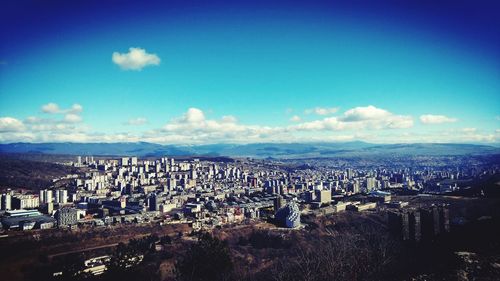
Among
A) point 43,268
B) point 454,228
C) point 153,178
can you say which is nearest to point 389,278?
point 454,228

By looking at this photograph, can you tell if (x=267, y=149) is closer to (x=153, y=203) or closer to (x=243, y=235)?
(x=153, y=203)

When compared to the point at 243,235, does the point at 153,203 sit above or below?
above

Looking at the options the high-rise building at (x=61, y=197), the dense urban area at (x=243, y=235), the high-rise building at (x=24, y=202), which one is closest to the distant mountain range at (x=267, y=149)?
the dense urban area at (x=243, y=235)

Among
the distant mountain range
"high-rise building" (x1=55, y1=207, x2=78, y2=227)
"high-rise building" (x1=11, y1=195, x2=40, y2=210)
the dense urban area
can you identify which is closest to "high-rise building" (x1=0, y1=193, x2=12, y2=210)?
the dense urban area

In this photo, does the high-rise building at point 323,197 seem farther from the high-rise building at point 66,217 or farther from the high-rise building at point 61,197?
the high-rise building at point 61,197

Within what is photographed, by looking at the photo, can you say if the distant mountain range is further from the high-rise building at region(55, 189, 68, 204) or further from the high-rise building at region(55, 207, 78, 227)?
the high-rise building at region(55, 207, 78, 227)

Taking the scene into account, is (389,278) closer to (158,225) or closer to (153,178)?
(158,225)

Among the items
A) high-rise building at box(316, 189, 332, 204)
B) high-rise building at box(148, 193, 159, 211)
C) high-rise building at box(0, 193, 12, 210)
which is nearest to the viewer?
high-rise building at box(0, 193, 12, 210)

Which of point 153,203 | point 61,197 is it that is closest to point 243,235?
point 153,203
